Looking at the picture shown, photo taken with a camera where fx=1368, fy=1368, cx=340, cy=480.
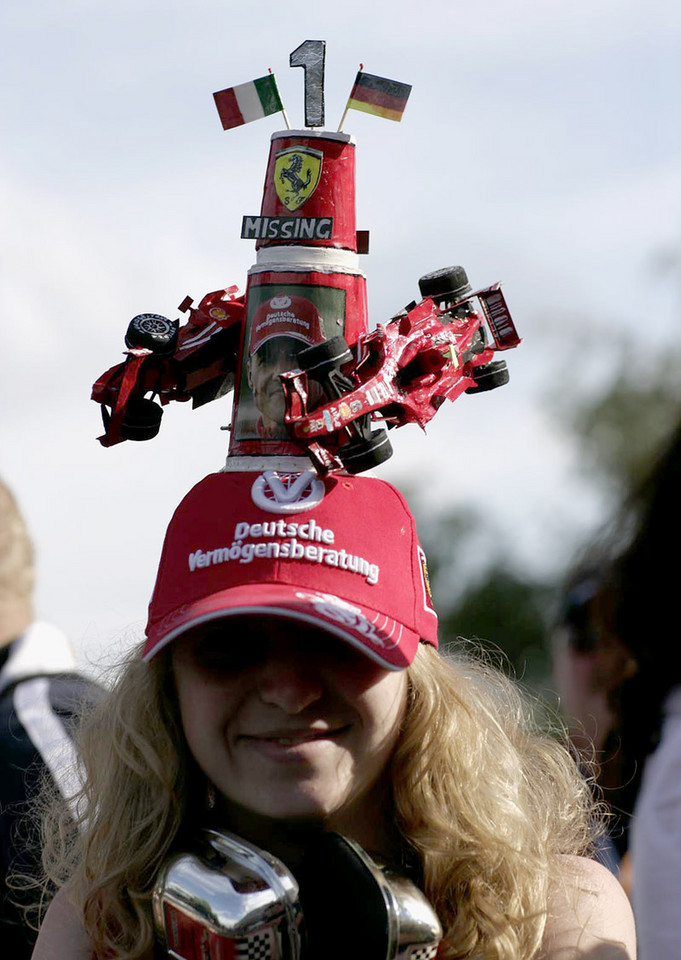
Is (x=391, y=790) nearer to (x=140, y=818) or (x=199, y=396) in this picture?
(x=140, y=818)

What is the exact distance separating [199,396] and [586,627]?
6.91ft

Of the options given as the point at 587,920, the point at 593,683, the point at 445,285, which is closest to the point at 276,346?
the point at 445,285

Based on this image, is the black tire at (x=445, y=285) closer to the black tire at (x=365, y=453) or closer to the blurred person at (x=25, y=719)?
the black tire at (x=365, y=453)

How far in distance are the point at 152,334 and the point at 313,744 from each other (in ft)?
2.84

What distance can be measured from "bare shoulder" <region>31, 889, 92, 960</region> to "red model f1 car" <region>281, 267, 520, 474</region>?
1047mm

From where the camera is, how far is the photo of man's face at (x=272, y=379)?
2588 mm

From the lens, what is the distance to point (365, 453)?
249 centimetres

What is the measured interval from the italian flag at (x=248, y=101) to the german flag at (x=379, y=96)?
0.15 meters

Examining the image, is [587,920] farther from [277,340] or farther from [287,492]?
[277,340]

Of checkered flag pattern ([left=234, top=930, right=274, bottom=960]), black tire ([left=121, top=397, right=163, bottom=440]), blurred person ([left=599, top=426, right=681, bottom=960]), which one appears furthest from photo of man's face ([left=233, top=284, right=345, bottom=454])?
checkered flag pattern ([left=234, top=930, right=274, bottom=960])

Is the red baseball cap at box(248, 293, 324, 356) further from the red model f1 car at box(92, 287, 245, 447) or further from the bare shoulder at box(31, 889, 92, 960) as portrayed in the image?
the bare shoulder at box(31, 889, 92, 960)

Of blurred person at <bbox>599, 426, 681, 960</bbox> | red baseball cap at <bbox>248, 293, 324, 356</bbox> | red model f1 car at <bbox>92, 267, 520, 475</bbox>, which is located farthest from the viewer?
red baseball cap at <bbox>248, 293, 324, 356</bbox>

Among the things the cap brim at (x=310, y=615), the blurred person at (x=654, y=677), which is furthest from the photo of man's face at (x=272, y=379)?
the blurred person at (x=654, y=677)

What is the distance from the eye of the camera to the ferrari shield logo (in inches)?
105
